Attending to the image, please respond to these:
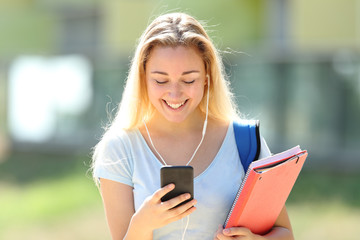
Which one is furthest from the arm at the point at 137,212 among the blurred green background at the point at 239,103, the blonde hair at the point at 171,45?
the blurred green background at the point at 239,103

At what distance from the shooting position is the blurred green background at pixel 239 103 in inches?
280

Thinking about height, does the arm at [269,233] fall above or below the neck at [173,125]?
below

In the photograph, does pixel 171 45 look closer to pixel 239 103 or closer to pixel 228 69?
pixel 228 69

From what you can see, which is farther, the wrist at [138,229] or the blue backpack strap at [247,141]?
the blue backpack strap at [247,141]

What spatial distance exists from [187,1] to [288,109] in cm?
344

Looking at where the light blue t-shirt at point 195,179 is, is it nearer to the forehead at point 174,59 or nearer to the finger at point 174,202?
the finger at point 174,202

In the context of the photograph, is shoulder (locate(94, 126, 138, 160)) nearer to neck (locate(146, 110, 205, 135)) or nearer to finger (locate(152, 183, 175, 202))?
neck (locate(146, 110, 205, 135))

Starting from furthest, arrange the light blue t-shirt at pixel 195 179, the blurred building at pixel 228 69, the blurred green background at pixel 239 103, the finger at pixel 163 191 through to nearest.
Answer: the blurred building at pixel 228 69 < the blurred green background at pixel 239 103 < the light blue t-shirt at pixel 195 179 < the finger at pixel 163 191

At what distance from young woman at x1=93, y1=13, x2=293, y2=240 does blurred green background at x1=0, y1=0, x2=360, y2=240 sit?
153 inches

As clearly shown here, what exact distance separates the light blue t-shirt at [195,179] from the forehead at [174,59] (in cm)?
31

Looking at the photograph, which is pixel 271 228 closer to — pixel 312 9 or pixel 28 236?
pixel 28 236

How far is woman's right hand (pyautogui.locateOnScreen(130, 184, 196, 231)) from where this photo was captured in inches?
76.5

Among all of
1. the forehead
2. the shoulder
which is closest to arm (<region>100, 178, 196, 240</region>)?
the shoulder

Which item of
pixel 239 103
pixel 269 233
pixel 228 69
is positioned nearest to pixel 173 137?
pixel 269 233
